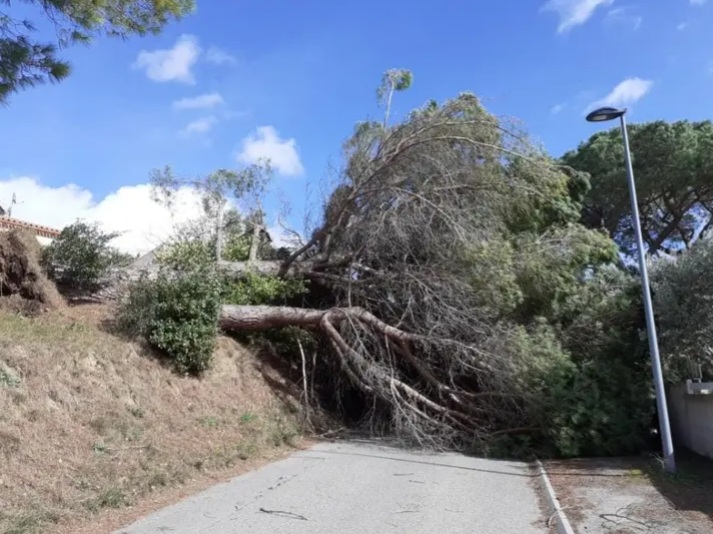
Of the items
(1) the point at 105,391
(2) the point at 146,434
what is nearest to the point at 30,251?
(1) the point at 105,391

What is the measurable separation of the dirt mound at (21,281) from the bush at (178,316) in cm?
159

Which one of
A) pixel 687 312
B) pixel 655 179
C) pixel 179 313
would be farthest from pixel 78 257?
pixel 655 179

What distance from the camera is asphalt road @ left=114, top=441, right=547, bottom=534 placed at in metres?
7.13

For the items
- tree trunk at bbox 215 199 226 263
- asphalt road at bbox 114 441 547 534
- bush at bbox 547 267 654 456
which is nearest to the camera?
asphalt road at bbox 114 441 547 534

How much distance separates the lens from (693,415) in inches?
504

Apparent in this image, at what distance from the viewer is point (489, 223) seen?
1552 cm

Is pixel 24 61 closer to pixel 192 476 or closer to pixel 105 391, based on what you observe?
pixel 105 391

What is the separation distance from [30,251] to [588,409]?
12.3 metres

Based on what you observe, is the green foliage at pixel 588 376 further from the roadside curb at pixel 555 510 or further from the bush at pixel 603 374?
the roadside curb at pixel 555 510

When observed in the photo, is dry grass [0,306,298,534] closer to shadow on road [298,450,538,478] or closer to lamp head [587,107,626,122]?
shadow on road [298,450,538,478]

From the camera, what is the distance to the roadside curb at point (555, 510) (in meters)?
7.03

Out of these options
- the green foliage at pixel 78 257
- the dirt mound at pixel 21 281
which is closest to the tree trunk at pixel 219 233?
the green foliage at pixel 78 257

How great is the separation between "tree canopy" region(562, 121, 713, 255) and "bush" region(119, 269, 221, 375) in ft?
54.9

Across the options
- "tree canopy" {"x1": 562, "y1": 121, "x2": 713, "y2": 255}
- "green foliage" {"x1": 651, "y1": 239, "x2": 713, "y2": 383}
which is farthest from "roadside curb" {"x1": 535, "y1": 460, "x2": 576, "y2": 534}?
"tree canopy" {"x1": 562, "y1": 121, "x2": 713, "y2": 255}
